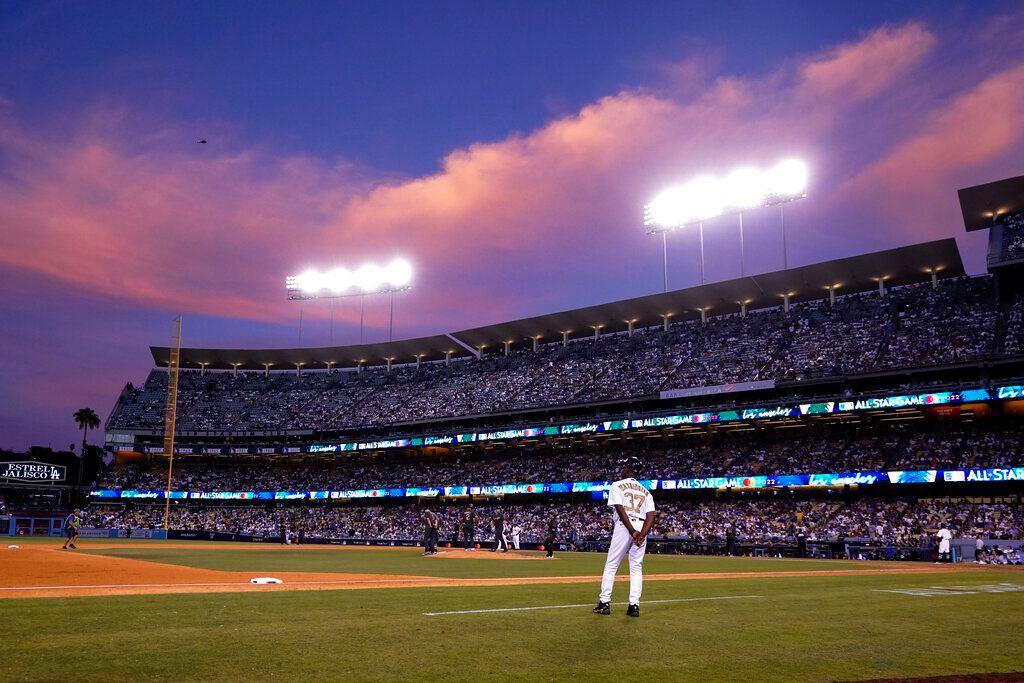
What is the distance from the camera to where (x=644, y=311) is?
6669 cm

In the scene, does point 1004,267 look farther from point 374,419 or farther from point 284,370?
point 284,370

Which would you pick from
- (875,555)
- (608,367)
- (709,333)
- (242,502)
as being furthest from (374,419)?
(875,555)

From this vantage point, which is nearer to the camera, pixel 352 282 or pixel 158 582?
pixel 158 582

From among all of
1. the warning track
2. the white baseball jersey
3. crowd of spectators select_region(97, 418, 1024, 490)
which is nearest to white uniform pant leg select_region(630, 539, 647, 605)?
the white baseball jersey

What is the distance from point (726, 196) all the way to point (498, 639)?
5582cm

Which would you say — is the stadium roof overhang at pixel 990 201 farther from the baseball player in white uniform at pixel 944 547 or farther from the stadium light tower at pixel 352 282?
the stadium light tower at pixel 352 282

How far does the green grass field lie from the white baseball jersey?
1.19m

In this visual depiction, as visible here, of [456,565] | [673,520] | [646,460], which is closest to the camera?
[456,565]

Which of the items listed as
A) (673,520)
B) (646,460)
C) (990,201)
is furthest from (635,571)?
(990,201)

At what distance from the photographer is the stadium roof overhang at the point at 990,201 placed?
47.9 metres

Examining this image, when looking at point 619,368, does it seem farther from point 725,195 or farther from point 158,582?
point 158,582

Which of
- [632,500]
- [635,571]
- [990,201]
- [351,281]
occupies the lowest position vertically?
[635,571]

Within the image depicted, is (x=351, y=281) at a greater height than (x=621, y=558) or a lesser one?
greater

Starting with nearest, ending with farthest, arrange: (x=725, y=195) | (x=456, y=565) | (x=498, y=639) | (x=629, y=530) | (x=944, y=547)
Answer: (x=498, y=639)
(x=629, y=530)
(x=456, y=565)
(x=944, y=547)
(x=725, y=195)
